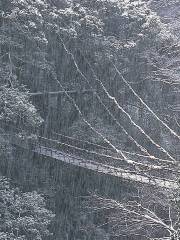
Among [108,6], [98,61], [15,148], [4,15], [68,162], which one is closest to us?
[4,15]

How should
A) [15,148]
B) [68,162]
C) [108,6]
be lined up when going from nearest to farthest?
[15,148], [68,162], [108,6]

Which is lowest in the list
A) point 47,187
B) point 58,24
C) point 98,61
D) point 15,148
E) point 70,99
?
point 47,187

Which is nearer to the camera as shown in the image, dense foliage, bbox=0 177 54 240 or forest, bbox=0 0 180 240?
dense foliage, bbox=0 177 54 240

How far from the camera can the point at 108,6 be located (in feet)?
54.9

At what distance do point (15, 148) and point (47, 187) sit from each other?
178cm

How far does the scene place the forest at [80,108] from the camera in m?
10.9

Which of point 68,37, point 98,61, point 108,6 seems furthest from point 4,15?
point 108,6

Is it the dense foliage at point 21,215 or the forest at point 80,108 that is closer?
the dense foliage at point 21,215

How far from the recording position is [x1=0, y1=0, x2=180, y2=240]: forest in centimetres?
1085

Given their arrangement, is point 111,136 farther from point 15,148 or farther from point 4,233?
point 4,233

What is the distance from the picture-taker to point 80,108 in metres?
15.9

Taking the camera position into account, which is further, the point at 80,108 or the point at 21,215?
the point at 80,108

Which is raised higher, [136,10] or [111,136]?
[136,10]

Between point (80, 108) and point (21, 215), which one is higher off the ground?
point (80, 108)
